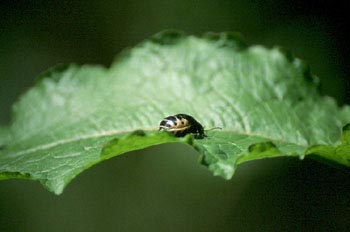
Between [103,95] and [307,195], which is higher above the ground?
[103,95]

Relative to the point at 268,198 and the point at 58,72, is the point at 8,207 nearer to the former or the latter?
the point at 268,198

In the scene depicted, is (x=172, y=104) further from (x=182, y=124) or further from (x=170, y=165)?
(x=170, y=165)

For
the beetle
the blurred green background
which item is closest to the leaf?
the beetle

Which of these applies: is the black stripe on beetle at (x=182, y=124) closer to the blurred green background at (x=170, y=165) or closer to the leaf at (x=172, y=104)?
the leaf at (x=172, y=104)

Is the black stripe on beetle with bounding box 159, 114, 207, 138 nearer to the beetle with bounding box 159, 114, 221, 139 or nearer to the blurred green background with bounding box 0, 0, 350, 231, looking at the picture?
the beetle with bounding box 159, 114, 221, 139

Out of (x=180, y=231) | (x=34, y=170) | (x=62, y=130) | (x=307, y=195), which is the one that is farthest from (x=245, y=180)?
(x=34, y=170)
